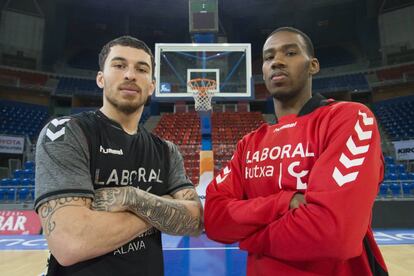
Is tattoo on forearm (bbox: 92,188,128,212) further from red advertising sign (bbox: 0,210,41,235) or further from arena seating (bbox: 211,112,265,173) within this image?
arena seating (bbox: 211,112,265,173)

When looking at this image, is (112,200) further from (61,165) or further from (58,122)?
(58,122)

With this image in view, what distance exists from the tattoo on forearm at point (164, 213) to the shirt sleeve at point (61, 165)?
0.27 meters

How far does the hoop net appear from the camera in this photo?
739cm

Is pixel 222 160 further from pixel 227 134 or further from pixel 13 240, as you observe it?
pixel 13 240

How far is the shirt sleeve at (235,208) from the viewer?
1.72 metres

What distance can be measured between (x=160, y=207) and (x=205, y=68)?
6215 millimetres

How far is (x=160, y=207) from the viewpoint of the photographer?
1.96m

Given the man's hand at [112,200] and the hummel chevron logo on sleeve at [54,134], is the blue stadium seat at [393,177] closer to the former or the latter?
the man's hand at [112,200]

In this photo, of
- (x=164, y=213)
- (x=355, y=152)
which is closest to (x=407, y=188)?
(x=355, y=152)

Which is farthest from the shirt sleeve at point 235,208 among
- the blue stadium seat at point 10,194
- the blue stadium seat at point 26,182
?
the blue stadium seat at point 26,182

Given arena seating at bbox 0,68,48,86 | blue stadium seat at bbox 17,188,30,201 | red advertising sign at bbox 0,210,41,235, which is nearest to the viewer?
red advertising sign at bbox 0,210,41,235

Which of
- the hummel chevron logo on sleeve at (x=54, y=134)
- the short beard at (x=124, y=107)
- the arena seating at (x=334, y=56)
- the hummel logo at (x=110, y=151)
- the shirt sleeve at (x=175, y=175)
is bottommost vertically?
the shirt sleeve at (x=175, y=175)

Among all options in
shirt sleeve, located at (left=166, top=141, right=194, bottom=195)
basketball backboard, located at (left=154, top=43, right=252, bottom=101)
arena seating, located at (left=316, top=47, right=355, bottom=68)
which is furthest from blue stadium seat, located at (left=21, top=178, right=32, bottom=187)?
arena seating, located at (left=316, top=47, right=355, bottom=68)

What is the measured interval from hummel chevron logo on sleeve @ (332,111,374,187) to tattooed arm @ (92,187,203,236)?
3.44ft
